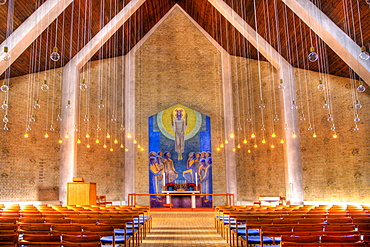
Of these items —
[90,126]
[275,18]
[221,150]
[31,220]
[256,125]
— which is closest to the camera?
[31,220]

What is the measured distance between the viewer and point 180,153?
2128cm

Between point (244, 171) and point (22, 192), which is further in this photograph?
point (244, 171)

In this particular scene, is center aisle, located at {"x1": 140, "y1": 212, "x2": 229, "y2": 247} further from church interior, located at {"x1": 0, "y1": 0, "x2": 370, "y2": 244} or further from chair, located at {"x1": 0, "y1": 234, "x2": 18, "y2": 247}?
chair, located at {"x1": 0, "y1": 234, "x2": 18, "y2": 247}

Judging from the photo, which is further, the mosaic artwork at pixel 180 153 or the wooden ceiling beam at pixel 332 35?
the mosaic artwork at pixel 180 153

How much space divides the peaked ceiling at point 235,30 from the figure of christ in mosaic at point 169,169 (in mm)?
6963

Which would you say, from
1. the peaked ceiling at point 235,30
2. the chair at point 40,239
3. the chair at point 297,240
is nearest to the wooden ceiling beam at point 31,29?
the peaked ceiling at point 235,30

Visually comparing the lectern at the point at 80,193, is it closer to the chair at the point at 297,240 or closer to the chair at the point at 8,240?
the chair at the point at 8,240

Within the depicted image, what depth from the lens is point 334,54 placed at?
1434 cm

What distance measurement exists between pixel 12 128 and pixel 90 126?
4.66 m

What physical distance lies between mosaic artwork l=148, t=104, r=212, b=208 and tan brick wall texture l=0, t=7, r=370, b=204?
57 cm

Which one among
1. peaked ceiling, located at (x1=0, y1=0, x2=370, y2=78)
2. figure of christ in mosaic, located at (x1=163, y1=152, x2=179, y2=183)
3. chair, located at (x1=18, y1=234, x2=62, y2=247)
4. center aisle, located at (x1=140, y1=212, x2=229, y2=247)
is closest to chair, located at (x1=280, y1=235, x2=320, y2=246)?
chair, located at (x1=18, y1=234, x2=62, y2=247)

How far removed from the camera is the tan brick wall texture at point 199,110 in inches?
585

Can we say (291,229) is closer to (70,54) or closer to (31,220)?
(31,220)

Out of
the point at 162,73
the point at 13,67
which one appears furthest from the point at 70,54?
the point at 162,73
